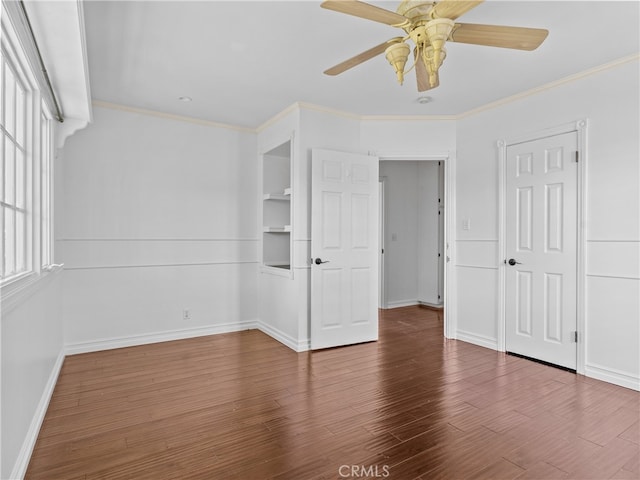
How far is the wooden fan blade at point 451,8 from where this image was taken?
1.64m

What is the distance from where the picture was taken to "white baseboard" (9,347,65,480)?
5.91 feet

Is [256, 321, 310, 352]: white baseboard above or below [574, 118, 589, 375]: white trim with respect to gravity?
below

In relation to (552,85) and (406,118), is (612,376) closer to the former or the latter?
(552,85)

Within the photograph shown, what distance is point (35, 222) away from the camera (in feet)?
8.43

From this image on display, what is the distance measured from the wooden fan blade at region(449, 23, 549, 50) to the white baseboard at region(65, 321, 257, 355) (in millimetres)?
3881

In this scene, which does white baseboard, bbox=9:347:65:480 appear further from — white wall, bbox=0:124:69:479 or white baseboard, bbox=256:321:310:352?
white baseboard, bbox=256:321:310:352

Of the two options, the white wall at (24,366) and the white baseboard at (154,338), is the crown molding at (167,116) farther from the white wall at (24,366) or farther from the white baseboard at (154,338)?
the white baseboard at (154,338)

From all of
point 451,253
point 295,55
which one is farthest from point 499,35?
point 451,253

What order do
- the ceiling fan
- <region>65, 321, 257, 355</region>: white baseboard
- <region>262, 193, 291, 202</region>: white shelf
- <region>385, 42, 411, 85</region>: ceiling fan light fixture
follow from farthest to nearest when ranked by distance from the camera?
<region>262, 193, 291, 202</region>: white shelf, <region>65, 321, 257, 355</region>: white baseboard, <region>385, 42, 411, 85</region>: ceiling fan light fixture, the ceiling fan

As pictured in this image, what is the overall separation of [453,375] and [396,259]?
3.28m

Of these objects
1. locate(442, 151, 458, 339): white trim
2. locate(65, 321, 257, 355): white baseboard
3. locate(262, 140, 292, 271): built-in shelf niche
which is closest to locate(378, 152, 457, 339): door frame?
locate(442, 151, 458, 339): white trim

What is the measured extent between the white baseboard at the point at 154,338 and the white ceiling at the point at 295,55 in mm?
2474

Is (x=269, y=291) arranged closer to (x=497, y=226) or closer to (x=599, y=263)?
(x=497, y=226)
